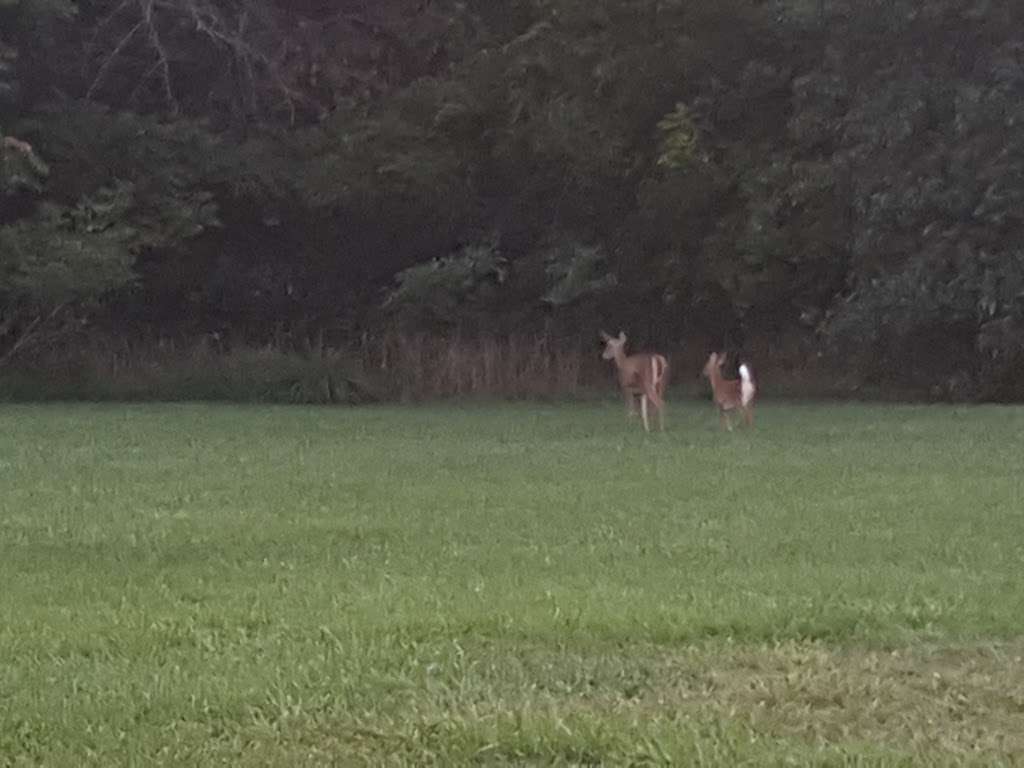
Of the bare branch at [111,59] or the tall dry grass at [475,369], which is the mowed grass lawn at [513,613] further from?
the bare branch at [111,59]

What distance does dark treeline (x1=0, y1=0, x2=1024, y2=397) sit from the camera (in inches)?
970

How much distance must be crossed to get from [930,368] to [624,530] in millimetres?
17700

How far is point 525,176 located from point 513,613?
76.4 feet

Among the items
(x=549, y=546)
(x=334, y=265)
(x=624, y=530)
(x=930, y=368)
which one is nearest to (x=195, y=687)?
(x=549, y=546)

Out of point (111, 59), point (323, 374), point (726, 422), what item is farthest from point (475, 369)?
point (726, 422)

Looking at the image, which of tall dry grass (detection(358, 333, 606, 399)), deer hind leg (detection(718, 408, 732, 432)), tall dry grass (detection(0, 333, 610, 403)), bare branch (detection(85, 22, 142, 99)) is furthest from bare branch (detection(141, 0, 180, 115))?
deer hind leg (detection(718, 408, 732, 432))

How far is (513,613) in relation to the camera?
655cm

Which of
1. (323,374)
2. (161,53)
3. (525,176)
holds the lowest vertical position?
(323,374)

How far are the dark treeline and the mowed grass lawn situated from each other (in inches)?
488

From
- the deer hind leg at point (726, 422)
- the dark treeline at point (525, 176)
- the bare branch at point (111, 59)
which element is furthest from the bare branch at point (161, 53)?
the deer hind leg at point (726, 422)

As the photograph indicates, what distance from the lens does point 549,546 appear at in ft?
27.8

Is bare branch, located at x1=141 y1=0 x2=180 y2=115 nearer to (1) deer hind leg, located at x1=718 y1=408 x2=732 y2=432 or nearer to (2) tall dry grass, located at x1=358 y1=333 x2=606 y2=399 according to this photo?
(2) tall dry grass, located at x1=358 y1=333 x2=606 y2=399

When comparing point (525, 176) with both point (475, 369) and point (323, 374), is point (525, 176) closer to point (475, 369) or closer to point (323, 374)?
point (475, 369)

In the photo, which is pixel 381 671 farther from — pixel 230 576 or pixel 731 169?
pixel 731 169
